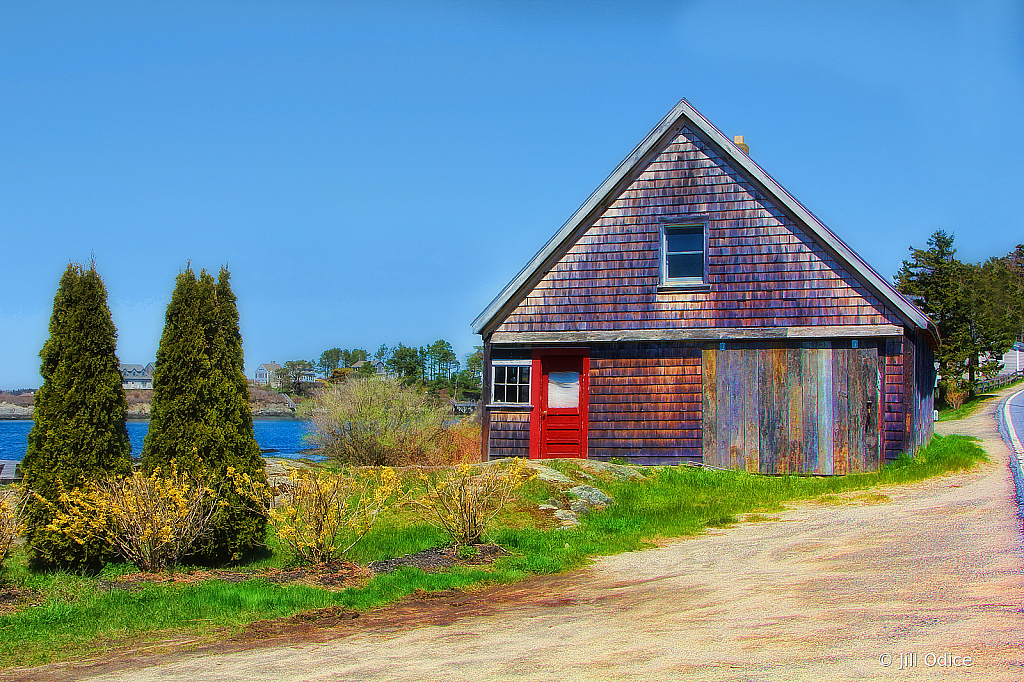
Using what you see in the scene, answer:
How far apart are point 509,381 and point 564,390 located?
47.7 inches

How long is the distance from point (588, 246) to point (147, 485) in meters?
11.5

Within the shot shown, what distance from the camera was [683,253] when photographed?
60.9 ft

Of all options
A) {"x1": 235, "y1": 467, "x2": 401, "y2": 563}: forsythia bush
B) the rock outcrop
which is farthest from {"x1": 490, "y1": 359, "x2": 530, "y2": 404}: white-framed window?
the rock outcrop

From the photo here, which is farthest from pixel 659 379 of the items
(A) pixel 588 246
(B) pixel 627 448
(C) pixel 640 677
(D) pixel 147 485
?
(C) pixel 640 677

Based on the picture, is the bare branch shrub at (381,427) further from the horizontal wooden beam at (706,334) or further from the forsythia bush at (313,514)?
the forsythia bush at (313,514)

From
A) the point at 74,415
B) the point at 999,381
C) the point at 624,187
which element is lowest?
the point at 74,415

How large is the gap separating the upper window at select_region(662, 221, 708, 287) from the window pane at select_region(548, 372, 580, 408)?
279 centimetres

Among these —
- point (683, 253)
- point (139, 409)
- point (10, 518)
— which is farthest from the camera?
point (139, 409)

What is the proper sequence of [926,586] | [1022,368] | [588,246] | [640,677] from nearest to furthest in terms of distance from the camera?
[640,677] < [926,586] < [588,246] < [1022,368]

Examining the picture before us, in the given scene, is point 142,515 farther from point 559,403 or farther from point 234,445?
point 559,403

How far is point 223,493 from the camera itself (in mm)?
9695

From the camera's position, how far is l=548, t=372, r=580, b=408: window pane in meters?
18.9

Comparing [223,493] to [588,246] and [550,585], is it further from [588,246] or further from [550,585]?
[588,246]

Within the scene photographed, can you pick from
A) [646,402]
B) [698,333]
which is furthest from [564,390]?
[698,333]
